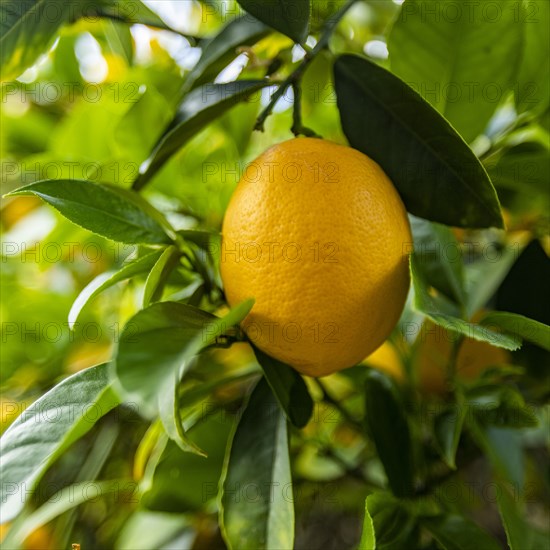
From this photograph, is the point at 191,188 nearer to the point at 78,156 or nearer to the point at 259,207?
the point at 78,156

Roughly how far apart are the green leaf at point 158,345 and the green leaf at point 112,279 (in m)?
0.05

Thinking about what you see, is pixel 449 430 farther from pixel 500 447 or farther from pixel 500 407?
pixel 500 447

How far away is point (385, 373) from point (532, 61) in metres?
0.39

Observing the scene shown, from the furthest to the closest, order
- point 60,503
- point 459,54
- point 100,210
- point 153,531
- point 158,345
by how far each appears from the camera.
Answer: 1. point 153,531
2. point 60,503
3. point 459,54
4. point 100,210
5. point 158,345

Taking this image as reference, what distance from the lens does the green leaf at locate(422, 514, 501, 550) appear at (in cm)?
63

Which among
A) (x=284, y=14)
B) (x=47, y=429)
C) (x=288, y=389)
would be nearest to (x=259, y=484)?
(x=288, y=389)

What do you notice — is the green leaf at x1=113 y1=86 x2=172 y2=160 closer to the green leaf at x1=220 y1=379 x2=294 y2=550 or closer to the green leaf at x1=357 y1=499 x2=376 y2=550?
the green leaf at x1=220 y1=379 x2=294 y2=550


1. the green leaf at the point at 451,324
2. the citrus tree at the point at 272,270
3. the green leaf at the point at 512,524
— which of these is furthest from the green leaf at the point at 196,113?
the green leaf at the point at 512,524

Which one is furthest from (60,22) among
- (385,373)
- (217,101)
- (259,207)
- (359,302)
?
(385,373)

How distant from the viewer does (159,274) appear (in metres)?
0.56

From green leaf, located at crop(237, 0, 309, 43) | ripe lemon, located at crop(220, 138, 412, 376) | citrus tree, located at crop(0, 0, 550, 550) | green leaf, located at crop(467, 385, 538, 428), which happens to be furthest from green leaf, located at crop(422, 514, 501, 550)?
green leaf, located at crop(237, 0, 309, 43)

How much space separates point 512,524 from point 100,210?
487mm

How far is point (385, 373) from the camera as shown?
2.71 feet

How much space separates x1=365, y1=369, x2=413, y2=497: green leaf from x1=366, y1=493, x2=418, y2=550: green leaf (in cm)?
3
